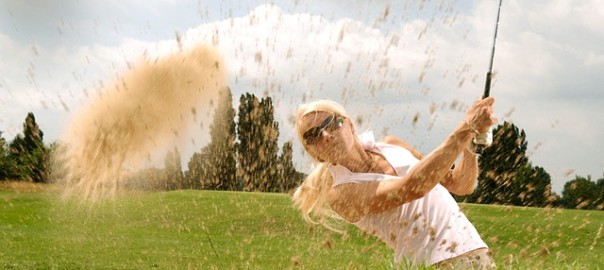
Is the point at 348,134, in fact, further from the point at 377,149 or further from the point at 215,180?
the point at 215,180

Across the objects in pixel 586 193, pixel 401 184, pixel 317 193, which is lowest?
pixel 586 193

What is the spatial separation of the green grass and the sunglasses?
5.20 meters

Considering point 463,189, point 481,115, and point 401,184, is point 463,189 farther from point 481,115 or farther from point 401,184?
point 481,115

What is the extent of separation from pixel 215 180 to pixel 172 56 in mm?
34268

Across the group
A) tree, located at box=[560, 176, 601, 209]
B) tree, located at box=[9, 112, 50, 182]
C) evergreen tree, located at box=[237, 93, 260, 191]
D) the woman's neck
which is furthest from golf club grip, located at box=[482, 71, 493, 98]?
tree, located at box=[9, 112, 50, 182]

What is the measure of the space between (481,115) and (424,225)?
72 centimetres

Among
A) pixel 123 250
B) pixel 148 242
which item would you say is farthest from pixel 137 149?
pixel 148 242

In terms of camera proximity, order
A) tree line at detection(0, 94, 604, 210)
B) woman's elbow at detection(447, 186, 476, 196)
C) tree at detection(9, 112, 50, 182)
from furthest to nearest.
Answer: tree at detection(9, 112, 50, 182) < tree line at detection(0, 94, 604, 210) < woman's elbow at detection(447, 186, 476, 196)

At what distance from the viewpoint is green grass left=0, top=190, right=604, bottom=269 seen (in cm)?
1355

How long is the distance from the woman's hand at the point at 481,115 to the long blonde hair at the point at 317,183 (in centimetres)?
87

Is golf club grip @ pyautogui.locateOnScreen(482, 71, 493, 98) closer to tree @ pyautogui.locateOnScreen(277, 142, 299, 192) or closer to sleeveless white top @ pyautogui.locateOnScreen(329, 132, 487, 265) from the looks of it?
sleeveless white top @ pyautogui.locateOnScreen(329, 132, 487, 265)

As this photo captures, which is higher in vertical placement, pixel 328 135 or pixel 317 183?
pixel 328 135

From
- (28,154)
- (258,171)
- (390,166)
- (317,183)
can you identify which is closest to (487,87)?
(390,166)

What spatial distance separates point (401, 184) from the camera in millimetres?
3416
